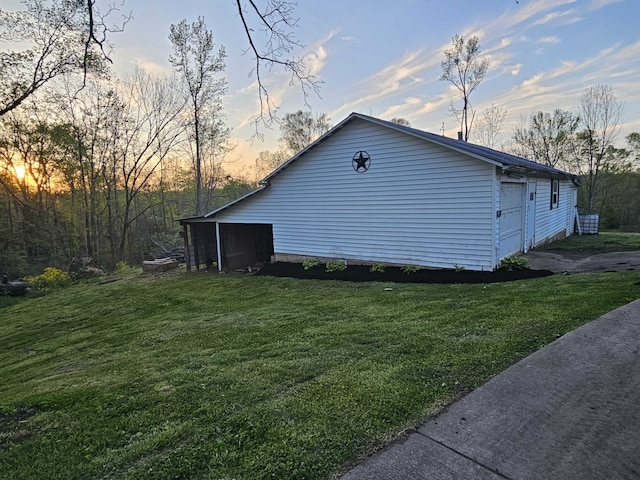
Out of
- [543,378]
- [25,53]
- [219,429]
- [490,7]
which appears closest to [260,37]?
[490,7]

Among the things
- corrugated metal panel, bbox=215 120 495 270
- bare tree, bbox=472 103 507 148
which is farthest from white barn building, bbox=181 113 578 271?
bare tree, bbox=472 103 507 148

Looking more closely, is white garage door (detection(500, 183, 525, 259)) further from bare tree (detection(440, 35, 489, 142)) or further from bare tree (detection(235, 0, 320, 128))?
bare tree (detection(440, 35, 489, 142))

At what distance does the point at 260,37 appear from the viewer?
165 inches

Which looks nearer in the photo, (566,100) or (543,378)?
(543,378)

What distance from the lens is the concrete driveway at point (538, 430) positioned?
74.8 inches

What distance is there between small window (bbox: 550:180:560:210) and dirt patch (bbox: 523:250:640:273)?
295 centimetres

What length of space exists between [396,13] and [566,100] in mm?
22425

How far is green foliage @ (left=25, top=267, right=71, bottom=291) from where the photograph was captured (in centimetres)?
1540

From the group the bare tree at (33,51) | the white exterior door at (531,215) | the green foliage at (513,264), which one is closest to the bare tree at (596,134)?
the white exterior door at (531,215)

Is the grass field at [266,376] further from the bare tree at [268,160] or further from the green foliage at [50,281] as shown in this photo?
the bare tree at [268,160]

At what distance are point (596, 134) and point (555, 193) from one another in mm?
13514

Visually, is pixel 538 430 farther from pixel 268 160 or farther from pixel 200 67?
pixel 268 160

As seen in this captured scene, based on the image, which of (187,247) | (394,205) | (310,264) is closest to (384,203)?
(394,205)

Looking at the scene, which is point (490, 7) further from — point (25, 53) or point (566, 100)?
point (566, 100)
